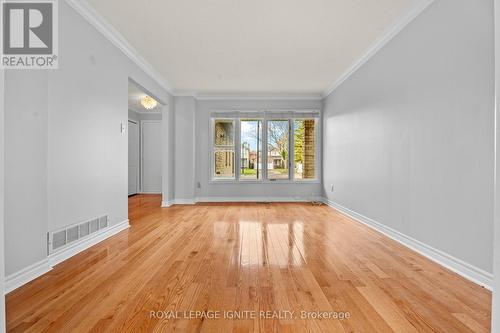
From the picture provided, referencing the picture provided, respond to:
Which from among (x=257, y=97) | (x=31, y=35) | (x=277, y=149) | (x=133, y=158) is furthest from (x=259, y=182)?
(x=31, y=35)

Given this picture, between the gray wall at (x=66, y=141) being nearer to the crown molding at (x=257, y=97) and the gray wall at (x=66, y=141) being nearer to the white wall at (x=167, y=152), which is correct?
the white wall at (x=167, y=152)

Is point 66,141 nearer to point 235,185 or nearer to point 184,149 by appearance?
point 184,149

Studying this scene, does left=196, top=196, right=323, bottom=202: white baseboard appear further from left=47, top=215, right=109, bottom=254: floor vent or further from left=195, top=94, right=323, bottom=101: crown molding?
left=47, top=215, right=109, bottom=254: floor vent

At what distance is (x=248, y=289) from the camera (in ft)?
6.49

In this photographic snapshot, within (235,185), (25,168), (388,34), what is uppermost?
(388,34)

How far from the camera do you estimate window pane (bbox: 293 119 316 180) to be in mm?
6910

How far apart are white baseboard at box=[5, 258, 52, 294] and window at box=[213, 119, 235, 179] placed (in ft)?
15.6

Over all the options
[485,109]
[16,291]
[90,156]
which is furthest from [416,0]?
[16,291]

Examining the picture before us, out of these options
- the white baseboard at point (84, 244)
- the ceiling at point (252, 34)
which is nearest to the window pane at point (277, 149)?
the ceiling at point (252, 34)

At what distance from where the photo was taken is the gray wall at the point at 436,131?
2109 millimetres

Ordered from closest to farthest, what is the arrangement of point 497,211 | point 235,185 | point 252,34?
point 497,211, point 252,34, point 235,185

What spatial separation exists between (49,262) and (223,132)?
502 cm

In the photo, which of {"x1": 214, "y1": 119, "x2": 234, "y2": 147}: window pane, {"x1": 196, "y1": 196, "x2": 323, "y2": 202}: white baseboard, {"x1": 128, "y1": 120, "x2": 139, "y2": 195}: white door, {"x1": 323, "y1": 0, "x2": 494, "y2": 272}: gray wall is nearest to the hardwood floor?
{"x1": 323, "y1": 0, "x2": 494, "y2": 272}: gray wall

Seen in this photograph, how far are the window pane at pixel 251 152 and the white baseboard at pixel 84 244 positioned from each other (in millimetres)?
3608
